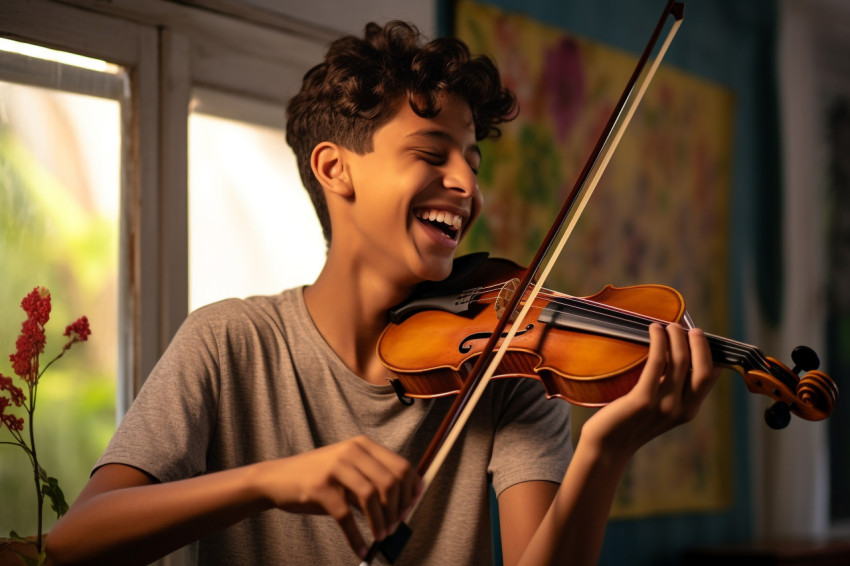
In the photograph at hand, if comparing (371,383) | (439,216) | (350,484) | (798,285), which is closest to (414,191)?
(439,216)

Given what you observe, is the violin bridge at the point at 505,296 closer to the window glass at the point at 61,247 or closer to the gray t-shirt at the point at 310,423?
the gray t-shirt at the point at 310,423

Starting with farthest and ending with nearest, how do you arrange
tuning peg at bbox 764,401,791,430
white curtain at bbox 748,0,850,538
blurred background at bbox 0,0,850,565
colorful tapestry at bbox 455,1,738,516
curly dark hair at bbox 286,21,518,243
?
white curtain at bbox 748,0,850,538, colorful tapestry at bbox 455,1,738,516, blurred background at bbox 0,0,850,565, curly dark hair at bbox 286,21,518,243, tuning peg at bbox 764,401,791,430

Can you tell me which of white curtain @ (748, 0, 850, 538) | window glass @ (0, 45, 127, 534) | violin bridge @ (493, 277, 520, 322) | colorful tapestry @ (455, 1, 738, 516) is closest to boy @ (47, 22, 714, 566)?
violin bridge @ (493, 277, 520, 322)

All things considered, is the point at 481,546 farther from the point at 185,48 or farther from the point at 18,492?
the point at 185,48

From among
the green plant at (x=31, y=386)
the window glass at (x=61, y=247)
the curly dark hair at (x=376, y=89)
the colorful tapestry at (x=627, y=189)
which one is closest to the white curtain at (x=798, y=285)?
the colorful tapestry at (x=627, y=189)

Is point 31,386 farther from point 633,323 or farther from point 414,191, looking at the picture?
point 633,323

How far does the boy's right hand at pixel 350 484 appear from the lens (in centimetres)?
85

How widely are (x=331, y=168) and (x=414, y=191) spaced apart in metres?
0.18

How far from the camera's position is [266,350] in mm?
1353

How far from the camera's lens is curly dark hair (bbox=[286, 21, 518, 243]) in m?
1.35

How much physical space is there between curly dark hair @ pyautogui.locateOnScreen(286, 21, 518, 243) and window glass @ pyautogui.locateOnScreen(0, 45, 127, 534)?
45cm

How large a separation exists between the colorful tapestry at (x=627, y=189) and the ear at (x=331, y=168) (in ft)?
2.94

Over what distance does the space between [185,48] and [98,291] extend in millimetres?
552

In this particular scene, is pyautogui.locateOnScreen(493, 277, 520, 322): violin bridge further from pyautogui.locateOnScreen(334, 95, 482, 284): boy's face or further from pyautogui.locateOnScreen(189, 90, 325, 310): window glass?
pyautogui.locateOnScreen(189, 90, 325, 310): window glass
